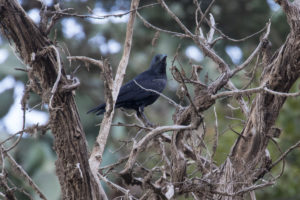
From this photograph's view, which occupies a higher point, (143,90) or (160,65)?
(160,65)

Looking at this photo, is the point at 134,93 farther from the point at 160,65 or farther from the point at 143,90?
the point at 160,65

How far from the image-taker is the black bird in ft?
20.4

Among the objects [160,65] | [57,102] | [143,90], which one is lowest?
[143,90]

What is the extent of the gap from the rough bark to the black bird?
2663 millimetres

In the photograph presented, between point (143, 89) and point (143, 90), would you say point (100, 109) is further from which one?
point (143, 90)

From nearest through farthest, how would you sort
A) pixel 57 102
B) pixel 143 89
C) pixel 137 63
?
1. pixel 57 102
2. pixel 143 89
3. pixel 137 63

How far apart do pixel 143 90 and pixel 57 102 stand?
3148 millimetres

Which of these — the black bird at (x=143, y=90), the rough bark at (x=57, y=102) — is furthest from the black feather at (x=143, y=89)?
the rough bark at (x=57, y=102)

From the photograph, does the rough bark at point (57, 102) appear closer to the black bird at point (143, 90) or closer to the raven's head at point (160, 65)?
the black bird at point (143, 90)

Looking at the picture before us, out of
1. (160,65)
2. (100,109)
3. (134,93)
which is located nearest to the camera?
(100,109)

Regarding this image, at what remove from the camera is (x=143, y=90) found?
6277 millimetres

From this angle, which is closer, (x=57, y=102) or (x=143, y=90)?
(x=57, y=102)

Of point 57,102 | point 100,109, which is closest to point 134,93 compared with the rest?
point 100,109

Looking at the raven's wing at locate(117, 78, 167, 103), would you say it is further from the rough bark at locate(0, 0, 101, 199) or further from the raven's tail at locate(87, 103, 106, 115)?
the rough bark at locate(0, 0, 101, 199)
